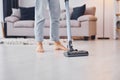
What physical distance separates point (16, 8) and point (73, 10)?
1799mm

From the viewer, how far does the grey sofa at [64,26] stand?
5.40 m

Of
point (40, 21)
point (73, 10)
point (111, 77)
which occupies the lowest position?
point (111, 77)

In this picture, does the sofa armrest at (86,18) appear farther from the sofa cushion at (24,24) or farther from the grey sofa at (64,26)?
the sofa cushion at (24,24)

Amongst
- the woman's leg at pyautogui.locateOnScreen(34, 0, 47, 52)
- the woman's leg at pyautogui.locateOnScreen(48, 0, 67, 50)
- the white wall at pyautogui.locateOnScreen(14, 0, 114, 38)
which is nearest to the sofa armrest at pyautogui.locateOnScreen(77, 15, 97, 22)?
the white wall at pyautogui.locateOnScreen(14, 0, 114, 38)

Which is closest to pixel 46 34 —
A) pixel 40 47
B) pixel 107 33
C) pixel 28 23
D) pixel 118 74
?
pixel 28 23

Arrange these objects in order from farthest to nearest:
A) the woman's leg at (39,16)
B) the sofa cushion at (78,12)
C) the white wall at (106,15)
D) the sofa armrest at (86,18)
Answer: the white wall at (106,15) → the sofa cushion at (78,12) → the sofa armrest at (86,18) → the woman's leg at (39,16)

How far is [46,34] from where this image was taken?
577 centimetres

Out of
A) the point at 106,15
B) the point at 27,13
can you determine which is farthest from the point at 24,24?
the point at 106,15

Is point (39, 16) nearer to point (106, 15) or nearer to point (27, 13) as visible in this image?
point (27, 13)

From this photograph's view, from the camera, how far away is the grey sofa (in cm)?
540

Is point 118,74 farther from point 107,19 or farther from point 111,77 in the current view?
point 107,19

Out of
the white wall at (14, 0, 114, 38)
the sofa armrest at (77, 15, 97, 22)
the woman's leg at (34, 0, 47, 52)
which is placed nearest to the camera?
the woman's leg at (34, 0, 47, 52)

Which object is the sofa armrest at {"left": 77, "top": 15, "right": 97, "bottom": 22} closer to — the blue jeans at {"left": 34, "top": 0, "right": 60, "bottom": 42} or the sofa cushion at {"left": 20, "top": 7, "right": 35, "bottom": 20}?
the sofa cushion at {"left": 20, "top": 7, "right": 35, "bottom": 20}

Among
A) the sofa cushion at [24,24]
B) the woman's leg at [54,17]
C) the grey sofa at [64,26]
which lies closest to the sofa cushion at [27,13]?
the grey sofa at [64,26]
